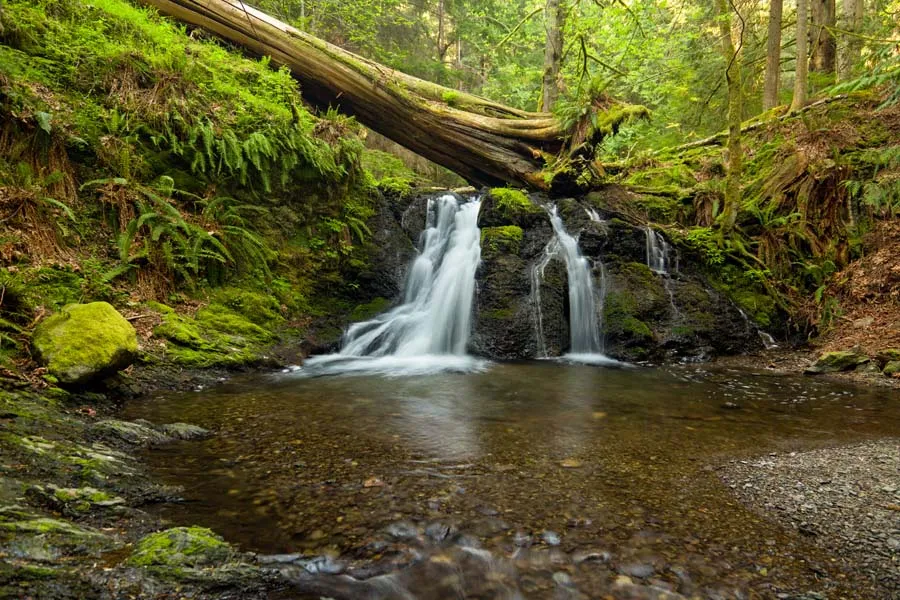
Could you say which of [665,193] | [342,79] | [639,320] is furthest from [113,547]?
[665,193]

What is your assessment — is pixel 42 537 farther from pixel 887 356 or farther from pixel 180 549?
pixel 887 356

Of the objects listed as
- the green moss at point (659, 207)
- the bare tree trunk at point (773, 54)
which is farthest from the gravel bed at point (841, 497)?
the bare tree trunk at point (773, 54)

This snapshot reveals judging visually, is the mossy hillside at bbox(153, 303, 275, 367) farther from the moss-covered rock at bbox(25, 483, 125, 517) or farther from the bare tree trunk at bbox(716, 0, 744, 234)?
the bare tree trunk at bbox(716, 0, 744, 234)

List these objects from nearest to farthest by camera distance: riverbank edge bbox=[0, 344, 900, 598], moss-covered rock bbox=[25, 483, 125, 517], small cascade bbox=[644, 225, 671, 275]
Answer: riverbank edge bbox=[0, 344, 900, 598]
moss-covered rock bbox=[25, 483, 125, 517]
small cascade bbox=[644, 225, 671, 275]

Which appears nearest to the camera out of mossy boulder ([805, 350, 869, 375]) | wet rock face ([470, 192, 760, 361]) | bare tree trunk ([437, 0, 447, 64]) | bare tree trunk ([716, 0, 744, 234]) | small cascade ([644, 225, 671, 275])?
mossy boulder ([805, 350, 869, 375])

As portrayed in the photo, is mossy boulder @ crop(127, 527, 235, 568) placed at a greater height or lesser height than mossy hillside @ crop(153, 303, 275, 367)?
lesser

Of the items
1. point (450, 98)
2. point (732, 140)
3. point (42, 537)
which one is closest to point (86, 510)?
point (42, 537)

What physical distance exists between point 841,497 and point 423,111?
32.2 feet

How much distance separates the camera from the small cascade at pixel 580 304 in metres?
8.73

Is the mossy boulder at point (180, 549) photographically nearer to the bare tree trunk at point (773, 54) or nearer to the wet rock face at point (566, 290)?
the wet rock face at point (566, 290)

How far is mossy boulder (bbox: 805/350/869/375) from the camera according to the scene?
22.8ft

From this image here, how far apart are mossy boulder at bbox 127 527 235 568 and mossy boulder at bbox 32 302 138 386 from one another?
8.08 ft

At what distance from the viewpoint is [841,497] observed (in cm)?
292

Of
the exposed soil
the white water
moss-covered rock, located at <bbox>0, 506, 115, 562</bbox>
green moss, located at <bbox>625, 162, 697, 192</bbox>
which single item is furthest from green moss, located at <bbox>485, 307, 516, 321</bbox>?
moss-covered rock, located at <bbox>0, 506, 115, 562</bbox>
